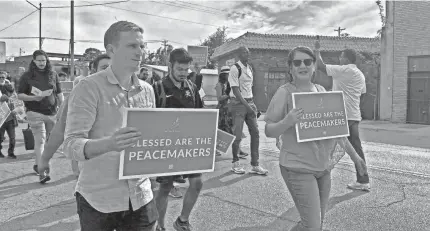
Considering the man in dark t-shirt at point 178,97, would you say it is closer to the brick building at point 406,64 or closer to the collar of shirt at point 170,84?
the collar of shirt at point 170,84

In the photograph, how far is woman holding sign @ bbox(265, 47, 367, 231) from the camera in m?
2.85

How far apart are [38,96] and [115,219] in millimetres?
4350

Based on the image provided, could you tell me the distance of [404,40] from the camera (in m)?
16.6

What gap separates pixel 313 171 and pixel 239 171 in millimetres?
3540

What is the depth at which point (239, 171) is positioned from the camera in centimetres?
641

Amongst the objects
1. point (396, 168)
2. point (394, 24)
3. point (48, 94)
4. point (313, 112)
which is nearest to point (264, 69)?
point (394, 24)

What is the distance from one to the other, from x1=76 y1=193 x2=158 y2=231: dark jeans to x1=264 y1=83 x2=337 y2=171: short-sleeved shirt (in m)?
1.21

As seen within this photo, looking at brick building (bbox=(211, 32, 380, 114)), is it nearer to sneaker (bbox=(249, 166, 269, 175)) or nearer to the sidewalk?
the sidewalk

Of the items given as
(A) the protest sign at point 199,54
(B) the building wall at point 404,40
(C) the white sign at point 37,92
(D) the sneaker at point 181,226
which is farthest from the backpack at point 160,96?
(A) the protest sign at point 199,54

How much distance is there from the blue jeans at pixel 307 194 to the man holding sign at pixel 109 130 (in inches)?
47.0

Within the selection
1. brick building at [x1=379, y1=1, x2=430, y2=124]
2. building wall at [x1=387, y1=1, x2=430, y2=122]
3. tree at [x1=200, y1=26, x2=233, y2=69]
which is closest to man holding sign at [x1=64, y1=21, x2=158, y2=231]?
brick building at [x1=379, y1=1, x2=430, y2=124]

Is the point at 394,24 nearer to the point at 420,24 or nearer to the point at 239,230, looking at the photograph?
the point at 420,24

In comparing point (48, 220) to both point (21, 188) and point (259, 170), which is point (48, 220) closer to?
point (21, 188)

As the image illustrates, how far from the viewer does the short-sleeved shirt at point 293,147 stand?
294 cm
